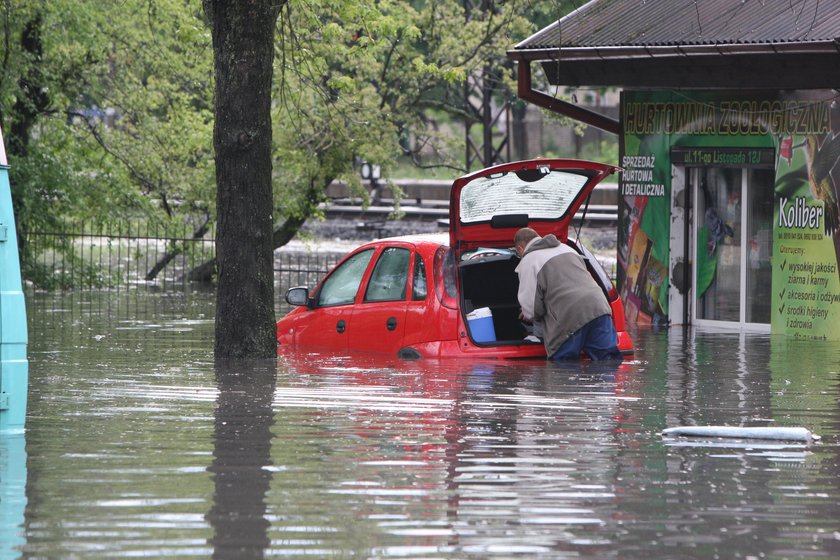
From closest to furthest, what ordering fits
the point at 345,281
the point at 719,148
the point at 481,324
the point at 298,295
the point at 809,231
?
1. the point at 481,324
2. the point at 345,281
3. the point at 298,295
4. the point at 809,231
5. the point at 719,148

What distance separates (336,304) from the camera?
1380 centimetres

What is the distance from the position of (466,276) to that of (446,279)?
0.69m

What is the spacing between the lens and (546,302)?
12445 mm

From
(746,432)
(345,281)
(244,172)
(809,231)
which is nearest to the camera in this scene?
(746,432)

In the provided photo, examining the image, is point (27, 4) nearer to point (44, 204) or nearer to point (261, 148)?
point (44, 204)

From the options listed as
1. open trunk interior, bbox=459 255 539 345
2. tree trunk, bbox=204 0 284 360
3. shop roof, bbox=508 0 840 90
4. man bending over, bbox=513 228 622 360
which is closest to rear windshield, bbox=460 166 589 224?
man bending over, bbox=513 228 622 360

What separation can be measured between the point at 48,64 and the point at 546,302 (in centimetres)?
1504

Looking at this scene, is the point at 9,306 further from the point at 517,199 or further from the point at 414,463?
the point at 517,199

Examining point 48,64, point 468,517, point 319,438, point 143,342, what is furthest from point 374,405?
point 48,64

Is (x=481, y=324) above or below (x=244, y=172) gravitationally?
below

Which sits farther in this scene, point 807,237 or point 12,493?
point 807,237

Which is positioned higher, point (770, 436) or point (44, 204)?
point (44, 204)

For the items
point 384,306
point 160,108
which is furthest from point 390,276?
point 160,108

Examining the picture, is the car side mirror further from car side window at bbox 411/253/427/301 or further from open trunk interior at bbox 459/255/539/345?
open trunk interior at bbox 459/255/539/345
